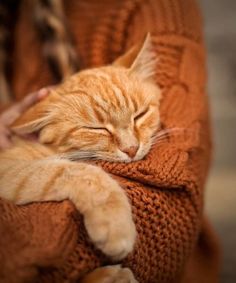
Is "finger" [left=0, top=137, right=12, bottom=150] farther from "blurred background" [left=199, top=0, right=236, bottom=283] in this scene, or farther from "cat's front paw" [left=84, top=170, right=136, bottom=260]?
"blurred background" [left=199, top=0, right=236, bottom=283]

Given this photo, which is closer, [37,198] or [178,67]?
[37,198]

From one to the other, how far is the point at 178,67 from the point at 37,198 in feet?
2.24

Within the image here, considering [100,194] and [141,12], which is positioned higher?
[141,12]

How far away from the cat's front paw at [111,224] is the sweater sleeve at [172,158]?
0.08 meters

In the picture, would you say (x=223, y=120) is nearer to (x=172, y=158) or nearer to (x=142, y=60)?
(x=142, y=60)

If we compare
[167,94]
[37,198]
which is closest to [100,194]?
[37,198]

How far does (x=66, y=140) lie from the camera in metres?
1.13

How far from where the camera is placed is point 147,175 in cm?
103

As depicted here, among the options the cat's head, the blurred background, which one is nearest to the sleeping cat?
the cat's head

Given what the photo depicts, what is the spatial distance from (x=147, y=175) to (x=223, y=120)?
1422 mm

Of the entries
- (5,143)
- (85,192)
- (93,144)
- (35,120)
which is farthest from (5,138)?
(85,192)

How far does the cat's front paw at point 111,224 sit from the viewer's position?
2.78ft

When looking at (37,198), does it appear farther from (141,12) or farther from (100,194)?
(141,12)

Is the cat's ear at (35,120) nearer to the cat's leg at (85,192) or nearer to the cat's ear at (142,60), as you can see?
the cat's leg at (85,192)
